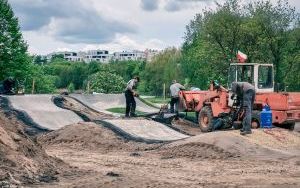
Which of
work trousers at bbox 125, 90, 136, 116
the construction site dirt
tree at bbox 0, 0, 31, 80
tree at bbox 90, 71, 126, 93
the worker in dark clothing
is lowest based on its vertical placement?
the construction site dirt

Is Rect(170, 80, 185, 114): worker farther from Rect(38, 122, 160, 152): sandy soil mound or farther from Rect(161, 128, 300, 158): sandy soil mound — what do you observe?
Rect(161, 128, 300, 158): sandy soil mound

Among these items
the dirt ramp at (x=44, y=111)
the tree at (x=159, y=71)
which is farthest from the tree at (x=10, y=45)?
the dirt ramp at (x=44, y=111)

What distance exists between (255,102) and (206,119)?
2725mm

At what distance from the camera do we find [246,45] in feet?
142

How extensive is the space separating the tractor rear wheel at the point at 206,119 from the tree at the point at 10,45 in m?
39.1

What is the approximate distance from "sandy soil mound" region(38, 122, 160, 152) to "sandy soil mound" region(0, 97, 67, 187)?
4371mm

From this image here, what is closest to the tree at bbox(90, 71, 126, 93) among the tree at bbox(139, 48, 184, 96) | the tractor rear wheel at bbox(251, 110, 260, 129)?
the tree at bbox(139, 48, 184, 96)

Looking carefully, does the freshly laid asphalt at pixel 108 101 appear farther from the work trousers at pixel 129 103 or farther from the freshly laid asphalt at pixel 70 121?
the work trousers at pixel 129 103

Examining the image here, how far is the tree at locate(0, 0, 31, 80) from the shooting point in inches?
2288

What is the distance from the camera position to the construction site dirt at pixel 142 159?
34.2 feet

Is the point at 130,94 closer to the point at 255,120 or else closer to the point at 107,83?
the point at 255,120

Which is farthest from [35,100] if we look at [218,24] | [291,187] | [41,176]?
[218,24]

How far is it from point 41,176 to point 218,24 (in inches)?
1335

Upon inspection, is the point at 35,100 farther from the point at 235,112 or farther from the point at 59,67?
the point at 59,67
